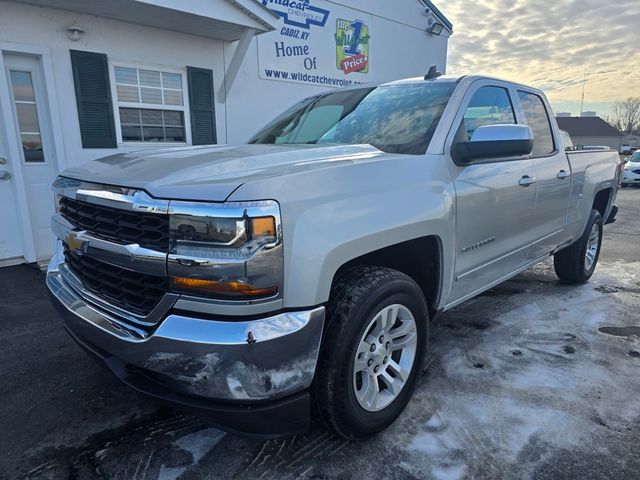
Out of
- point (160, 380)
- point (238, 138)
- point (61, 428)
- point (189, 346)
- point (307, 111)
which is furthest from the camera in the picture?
point (238, 138)

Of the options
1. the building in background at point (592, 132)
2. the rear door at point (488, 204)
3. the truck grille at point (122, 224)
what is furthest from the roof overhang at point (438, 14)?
the building in background at point (592, 132)

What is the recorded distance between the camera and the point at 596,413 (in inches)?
101

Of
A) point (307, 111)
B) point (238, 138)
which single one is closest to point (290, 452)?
point (307, 111)

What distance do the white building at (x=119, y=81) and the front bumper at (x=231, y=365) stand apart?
4.68 m

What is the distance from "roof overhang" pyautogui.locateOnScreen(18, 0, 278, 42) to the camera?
5238mm

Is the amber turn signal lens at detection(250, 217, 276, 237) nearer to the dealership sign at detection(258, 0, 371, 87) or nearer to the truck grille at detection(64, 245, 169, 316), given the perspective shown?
the truck grille at detection(64, 245, 169, 316)

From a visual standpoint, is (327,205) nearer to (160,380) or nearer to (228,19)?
(160,380)

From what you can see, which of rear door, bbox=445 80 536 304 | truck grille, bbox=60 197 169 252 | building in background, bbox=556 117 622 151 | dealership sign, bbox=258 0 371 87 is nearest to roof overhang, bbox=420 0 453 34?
dealership sign, bbox=258 0 371 87

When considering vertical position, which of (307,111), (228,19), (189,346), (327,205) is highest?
(228,19)

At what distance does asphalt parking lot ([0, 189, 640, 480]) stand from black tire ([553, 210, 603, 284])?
3.46 ft

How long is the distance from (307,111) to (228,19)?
323 cm

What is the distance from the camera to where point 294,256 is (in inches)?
68.6

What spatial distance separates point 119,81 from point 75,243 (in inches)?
181

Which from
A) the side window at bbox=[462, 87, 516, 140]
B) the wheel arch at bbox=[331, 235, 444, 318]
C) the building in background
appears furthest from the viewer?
the building in background
